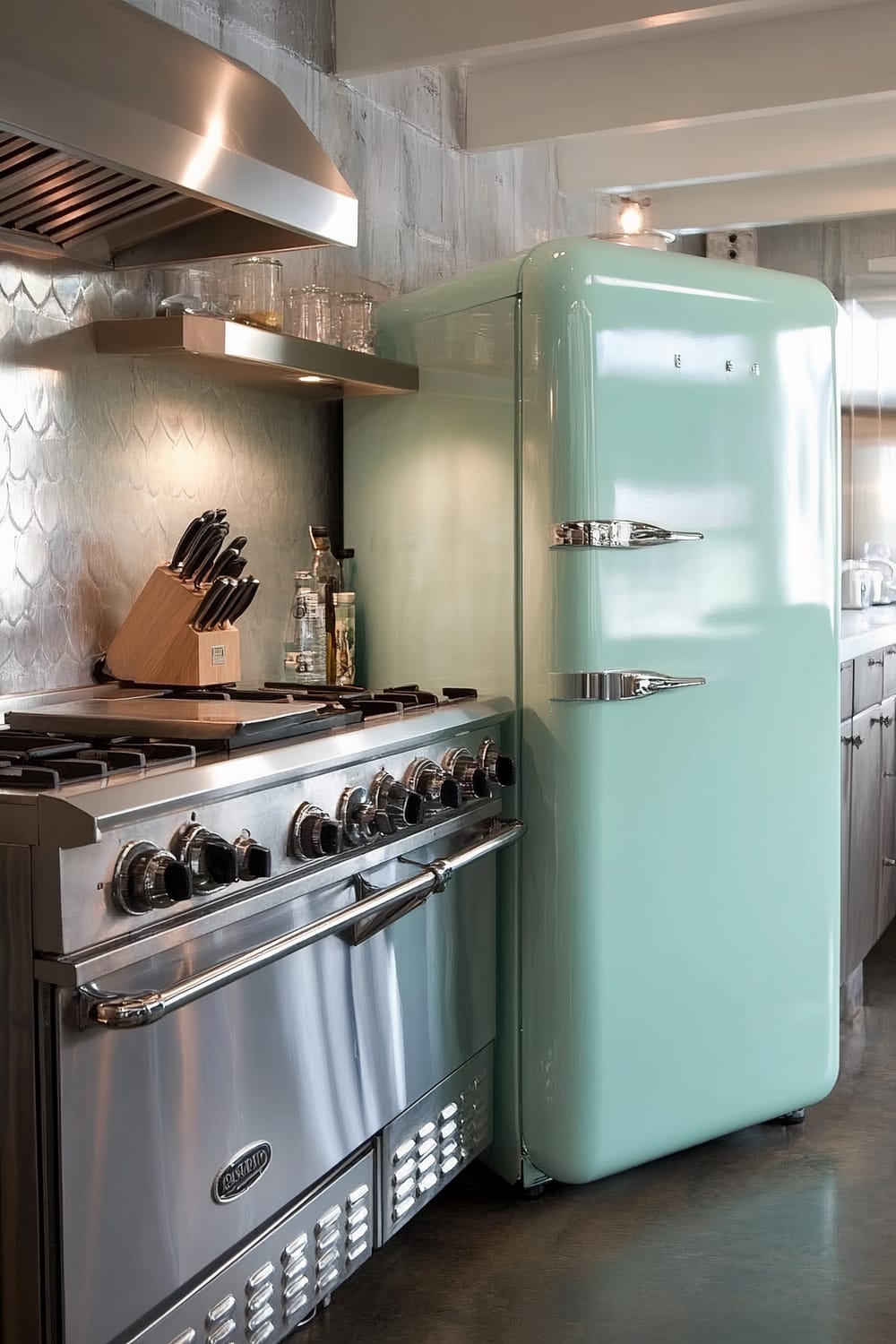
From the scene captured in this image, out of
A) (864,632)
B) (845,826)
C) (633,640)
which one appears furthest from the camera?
(864,632)

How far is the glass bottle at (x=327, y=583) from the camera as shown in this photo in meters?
2.95

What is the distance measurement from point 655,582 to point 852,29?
1705mm

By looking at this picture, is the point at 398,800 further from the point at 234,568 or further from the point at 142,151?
the point at 142,151

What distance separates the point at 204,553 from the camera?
247 centimetres

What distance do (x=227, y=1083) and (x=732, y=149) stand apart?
3446mm

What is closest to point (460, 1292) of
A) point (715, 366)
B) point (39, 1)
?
point (715, 366)

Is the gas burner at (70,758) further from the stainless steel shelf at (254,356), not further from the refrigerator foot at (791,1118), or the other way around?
the refrigerator foot at (791,1118)

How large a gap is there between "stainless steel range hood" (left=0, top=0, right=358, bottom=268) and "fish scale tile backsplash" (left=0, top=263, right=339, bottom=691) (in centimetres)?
12

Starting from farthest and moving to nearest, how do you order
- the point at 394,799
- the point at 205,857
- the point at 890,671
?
the point at 890,671 → the point at 394,799 → the point at 205,857

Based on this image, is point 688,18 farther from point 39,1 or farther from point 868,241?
point 868,241

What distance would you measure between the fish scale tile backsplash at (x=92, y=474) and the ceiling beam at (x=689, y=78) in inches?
53.9

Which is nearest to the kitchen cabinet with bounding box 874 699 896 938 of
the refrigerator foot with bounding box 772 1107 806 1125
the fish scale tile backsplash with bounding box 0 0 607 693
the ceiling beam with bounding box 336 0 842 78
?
the refrigerator foot with bounding box 772 1107 806 1125

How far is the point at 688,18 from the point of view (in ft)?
9.89

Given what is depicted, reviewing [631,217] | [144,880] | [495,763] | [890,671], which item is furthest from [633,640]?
[631,217]
